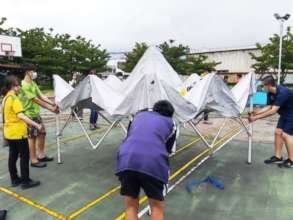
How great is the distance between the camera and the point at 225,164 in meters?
5.50

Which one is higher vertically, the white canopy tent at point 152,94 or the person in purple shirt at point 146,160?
the white canopy tent at point 152,94

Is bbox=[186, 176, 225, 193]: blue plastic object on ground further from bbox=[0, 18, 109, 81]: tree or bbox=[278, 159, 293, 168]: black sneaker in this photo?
bbox=[0, 18, 109, 81]: tree

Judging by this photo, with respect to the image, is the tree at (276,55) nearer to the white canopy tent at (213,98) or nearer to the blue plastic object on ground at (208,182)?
the white canopy tent at (213,98)

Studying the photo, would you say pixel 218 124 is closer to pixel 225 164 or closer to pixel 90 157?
pixel 225 164

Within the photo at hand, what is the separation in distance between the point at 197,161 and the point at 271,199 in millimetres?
1915

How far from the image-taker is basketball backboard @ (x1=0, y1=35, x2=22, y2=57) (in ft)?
76.9

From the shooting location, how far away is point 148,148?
2424mm

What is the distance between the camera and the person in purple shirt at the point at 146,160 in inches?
94.4

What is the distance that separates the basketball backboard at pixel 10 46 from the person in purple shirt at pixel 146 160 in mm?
24671

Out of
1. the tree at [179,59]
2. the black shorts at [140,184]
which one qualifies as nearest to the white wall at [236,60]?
the tree at [179,59]

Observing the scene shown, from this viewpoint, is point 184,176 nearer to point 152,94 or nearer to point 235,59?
point 152,94

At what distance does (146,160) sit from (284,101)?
3.78 metres

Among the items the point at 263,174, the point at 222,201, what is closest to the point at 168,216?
the point at 222,201

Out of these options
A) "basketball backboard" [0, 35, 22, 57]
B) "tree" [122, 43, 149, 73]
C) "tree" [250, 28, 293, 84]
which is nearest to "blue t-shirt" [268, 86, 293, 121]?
"tree" [250, 28, 293, 84]
